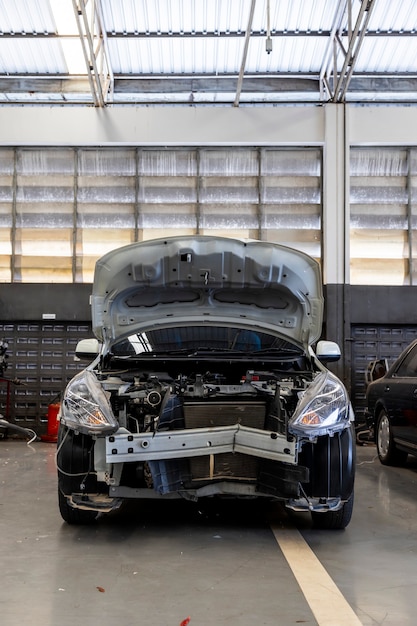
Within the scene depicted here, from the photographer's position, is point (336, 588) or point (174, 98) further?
point (174, 98)

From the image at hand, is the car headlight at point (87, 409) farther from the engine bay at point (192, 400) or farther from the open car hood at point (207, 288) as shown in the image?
the open car hood at point (207, 288)

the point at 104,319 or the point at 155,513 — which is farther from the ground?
the point at 104,319

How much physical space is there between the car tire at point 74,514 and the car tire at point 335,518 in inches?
59.8

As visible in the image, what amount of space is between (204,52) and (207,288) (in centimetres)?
767

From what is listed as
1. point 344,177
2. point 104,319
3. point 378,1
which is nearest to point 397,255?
point 344,177

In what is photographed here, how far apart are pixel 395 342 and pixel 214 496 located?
7.92 meters

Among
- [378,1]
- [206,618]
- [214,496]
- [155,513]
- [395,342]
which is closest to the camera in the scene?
[206,618]

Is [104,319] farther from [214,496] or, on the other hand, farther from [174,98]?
[174,98]

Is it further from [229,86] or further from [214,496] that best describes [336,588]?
[229,86]

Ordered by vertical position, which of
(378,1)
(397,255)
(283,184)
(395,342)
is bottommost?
(395,342)

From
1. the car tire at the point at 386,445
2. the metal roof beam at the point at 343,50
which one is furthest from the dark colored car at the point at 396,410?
the metal roof beam at the point at 343,50

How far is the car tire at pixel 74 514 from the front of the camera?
4.38 metres

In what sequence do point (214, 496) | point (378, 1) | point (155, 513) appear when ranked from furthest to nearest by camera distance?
point (378, 1)
point (155, 513)
point (214, 496)

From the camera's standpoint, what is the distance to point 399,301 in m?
11.2
